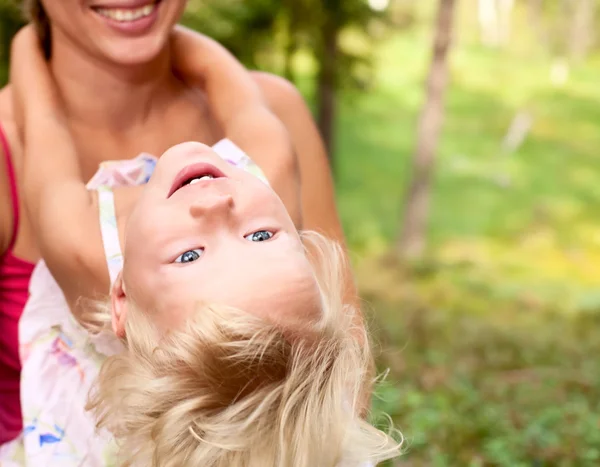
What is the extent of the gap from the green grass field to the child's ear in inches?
64.8

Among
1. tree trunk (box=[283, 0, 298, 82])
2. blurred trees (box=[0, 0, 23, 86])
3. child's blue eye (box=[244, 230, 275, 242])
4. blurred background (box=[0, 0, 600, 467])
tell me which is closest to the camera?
child's blue eye (box=[244, 230, 275, 242])

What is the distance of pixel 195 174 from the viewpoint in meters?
1.30

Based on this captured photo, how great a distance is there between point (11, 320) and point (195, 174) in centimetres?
66

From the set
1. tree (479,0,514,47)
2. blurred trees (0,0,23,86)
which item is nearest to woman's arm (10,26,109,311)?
blurred trees (0,0,23,86)

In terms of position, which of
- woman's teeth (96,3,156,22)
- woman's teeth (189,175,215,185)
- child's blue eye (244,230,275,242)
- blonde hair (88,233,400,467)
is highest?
A: woman's teeth (96,3,156,22)

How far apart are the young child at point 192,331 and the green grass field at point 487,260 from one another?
1512mm

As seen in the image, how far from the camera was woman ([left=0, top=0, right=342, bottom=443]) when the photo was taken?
159 centimetres

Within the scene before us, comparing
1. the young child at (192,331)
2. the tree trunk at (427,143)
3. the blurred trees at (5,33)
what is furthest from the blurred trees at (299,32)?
the young child at (192,331)

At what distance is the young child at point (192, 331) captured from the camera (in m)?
1.17

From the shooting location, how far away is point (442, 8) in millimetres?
5148

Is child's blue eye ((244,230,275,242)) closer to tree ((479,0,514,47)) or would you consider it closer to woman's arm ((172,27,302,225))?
woman's arm ((172,27,302,225))

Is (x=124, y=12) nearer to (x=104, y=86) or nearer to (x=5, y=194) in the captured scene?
(x=104, y=86)

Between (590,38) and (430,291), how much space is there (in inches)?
136

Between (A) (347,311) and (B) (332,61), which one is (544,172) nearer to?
(B) (332,61)
